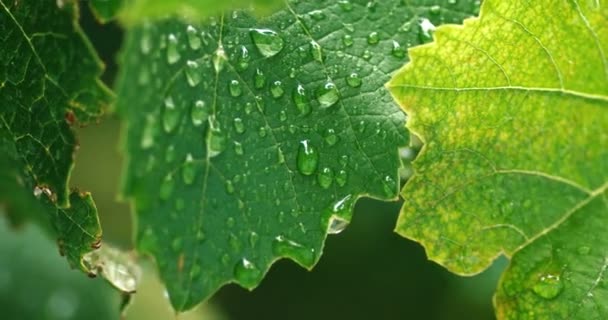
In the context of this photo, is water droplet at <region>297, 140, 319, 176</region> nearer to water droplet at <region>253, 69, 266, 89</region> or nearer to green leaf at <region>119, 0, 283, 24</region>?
water droplet at <region>253, 69, 266, 89</region>

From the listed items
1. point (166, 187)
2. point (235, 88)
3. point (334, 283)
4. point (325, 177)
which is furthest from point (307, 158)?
point (334, 283)

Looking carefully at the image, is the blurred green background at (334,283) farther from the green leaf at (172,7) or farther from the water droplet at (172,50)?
the green leaf at (172,7)

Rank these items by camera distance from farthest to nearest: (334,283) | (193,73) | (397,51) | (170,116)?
(334,283), (397,51), (193,73), (170,116)

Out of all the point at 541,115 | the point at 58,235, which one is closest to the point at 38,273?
the point at 58,235

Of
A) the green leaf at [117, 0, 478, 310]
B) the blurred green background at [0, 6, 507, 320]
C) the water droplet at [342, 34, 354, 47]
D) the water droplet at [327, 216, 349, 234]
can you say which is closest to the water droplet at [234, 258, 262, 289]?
the green leaf at [117, 0, 478, 310]

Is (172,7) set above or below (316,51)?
above

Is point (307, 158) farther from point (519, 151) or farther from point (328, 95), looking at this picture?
point (519, 151)

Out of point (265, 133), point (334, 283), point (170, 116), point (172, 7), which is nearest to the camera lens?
point (172, 7)

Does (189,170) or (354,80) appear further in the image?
(354,80)
